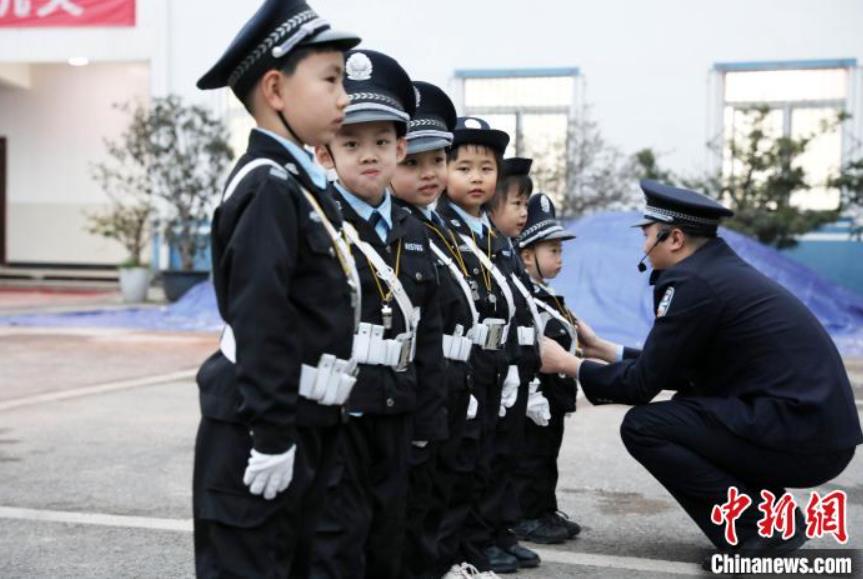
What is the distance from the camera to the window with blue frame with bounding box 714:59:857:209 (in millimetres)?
15828

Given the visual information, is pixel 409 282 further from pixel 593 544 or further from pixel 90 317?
pixel 90 317

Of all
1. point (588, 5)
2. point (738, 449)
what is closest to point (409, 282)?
point (738, 449)

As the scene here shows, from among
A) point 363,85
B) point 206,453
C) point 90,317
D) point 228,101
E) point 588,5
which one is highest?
point 588,5

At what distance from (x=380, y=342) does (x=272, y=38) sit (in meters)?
0.86

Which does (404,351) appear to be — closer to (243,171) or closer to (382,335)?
(382,335)

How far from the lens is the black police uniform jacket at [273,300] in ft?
8.48

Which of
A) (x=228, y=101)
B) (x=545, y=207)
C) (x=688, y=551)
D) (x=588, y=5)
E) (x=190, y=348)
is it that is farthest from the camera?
(x=228, y=101)

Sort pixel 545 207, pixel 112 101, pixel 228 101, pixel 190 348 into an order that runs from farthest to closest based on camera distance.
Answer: pixel 112 101
pixel 228 101
pixel 190 348
pixel 545 207

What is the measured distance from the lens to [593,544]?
477cm

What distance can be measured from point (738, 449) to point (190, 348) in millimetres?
8624

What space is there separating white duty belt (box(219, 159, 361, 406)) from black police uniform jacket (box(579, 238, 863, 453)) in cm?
171

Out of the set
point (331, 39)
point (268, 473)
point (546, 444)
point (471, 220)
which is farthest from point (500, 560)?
point (331, 39)

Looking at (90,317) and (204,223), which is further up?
(204,223)

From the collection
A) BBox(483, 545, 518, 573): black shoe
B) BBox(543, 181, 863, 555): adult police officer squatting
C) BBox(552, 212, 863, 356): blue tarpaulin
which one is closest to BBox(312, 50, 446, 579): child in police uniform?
BBox(483, 545, 518, 573): black shoe
